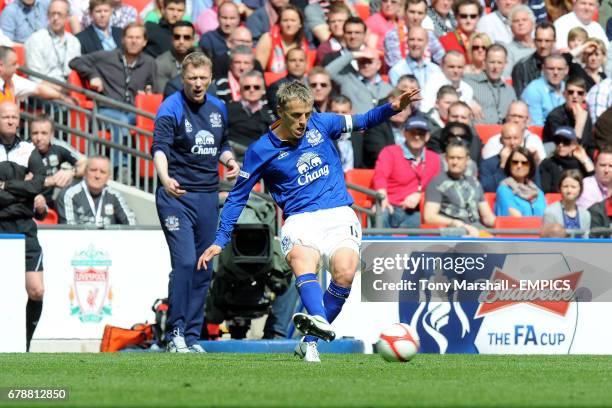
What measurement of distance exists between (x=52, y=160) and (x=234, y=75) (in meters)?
3.00

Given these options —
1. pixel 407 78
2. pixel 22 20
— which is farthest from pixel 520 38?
pixel 22 20

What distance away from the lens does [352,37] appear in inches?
759

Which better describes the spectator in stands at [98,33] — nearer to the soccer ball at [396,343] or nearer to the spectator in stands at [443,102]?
the spectator in stands at [443,102]

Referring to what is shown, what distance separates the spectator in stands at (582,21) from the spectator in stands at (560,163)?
3.87 meters

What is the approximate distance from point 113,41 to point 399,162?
4432 millimetres

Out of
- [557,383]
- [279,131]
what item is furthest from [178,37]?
[557,383]

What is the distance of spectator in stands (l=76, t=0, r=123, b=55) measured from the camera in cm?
1842

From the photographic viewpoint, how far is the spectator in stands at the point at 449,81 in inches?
762

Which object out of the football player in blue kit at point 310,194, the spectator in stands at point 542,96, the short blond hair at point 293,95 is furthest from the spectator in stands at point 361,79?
the short blond hair at point 293,95

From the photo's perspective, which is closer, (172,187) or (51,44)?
(172,187)

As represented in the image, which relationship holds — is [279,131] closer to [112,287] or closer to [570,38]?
[112,287]

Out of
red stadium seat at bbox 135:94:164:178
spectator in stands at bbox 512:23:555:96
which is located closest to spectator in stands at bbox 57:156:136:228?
red stadium seat at bbox 135:94:164:178

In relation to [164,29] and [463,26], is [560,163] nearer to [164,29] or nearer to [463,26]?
[463,26]

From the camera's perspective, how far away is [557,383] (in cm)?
901
